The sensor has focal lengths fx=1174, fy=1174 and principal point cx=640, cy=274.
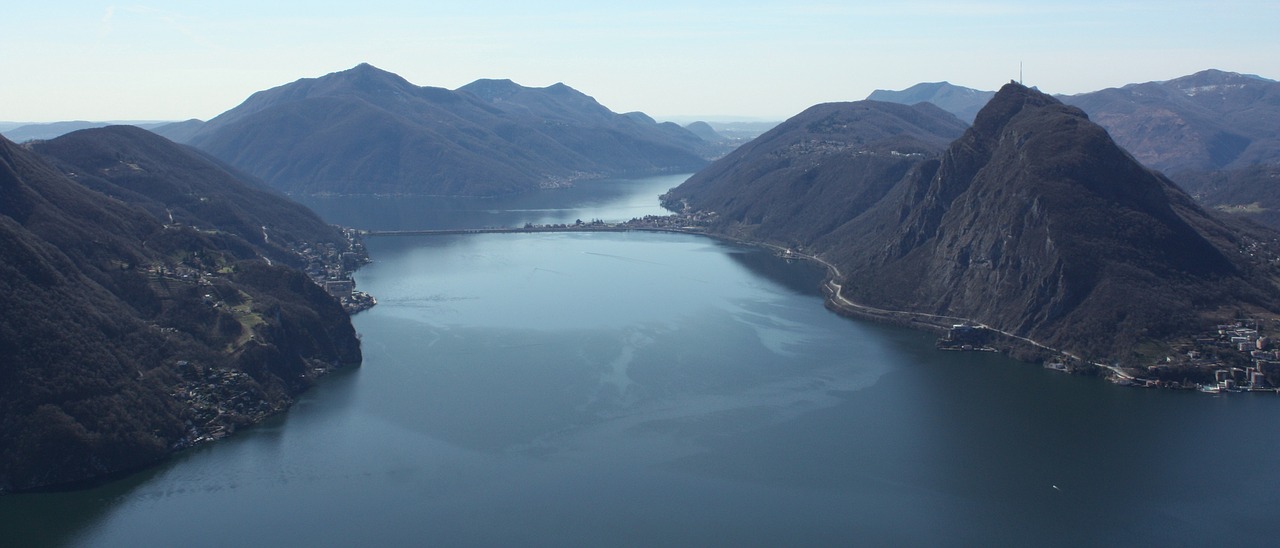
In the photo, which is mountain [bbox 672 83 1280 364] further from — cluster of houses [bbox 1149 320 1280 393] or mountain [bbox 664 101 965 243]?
mountain [bbox 664 101 965 243]

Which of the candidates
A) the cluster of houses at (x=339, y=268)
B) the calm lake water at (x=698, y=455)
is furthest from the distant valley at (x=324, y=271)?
the calm lake water at (x=698, y=455)

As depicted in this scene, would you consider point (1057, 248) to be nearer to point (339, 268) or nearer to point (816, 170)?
point (339, 268)

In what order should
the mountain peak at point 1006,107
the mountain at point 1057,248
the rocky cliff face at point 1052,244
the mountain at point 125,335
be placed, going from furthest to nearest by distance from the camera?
the mountain peak at point 1006,107 < the rocky cliff face at point 1052,244 < the mountain at point 1057,248 < the mountain at point 125,335

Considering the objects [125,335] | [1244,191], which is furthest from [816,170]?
[125,335]

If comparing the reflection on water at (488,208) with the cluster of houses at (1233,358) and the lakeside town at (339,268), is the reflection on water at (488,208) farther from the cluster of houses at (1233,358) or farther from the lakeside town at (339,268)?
the cluster of houses at (1233,358)

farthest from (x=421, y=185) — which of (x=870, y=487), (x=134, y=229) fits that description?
(x=870, y=487)

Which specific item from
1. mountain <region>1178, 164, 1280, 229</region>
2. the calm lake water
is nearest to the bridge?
the calm lake water
